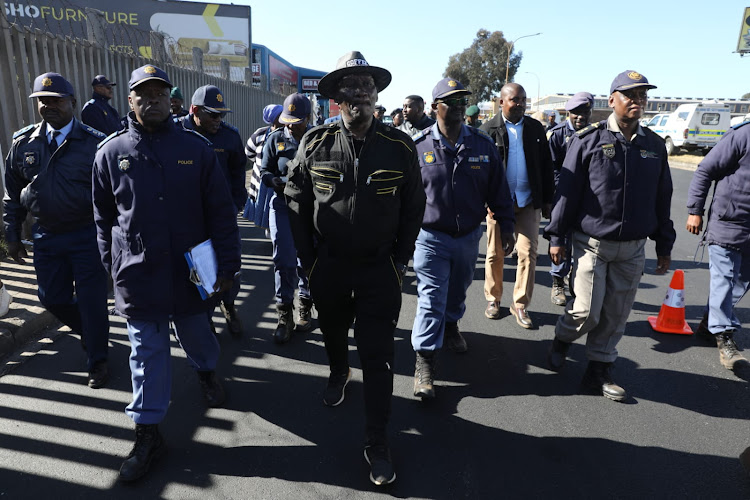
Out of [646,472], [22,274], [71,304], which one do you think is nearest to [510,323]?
[646,472]

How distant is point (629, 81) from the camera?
3.36 meters

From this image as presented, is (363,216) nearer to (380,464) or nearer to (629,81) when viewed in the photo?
(380,464)

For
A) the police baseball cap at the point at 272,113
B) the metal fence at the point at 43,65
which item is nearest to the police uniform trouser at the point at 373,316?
the police baseball cap at the point at 272,113

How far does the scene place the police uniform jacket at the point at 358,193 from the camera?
104 inches

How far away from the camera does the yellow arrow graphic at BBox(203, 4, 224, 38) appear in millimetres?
25531

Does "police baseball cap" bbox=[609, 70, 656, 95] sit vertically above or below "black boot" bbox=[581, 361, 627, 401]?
above

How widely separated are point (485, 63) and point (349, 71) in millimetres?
54641

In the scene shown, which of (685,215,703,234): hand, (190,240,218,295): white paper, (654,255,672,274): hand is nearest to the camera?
(190,240,218,295): white paper

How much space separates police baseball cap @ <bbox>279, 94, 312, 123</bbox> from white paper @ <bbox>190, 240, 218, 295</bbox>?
1872mm

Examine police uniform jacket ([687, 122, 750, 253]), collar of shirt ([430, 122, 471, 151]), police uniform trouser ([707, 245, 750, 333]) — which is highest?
collar of shirt ([430, 122, 471, 151])

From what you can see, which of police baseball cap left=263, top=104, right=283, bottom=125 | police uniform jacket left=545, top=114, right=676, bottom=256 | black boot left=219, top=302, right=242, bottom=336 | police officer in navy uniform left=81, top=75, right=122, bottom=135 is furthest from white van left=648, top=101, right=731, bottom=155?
black boot left=219, top=302, right=242, bottom=336

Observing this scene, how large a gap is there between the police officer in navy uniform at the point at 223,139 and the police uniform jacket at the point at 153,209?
155 centimetres

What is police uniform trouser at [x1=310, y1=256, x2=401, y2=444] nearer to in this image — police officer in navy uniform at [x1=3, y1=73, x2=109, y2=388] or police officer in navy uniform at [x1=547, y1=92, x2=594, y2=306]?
police officer in navy uniform at [x1=3, y1=73, x2=109, y2=388]

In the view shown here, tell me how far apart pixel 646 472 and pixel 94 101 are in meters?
6.71
